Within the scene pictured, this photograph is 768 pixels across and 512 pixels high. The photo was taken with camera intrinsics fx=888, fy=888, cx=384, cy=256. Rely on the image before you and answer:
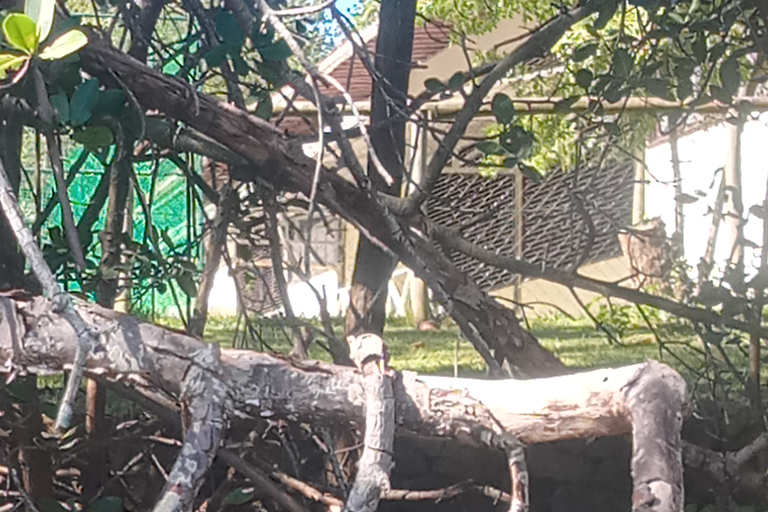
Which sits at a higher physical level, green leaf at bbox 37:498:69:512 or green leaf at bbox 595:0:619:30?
green leaf at bbox 595:0:619:30

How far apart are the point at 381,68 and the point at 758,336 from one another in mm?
866

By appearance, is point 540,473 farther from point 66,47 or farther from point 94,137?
point 66,47

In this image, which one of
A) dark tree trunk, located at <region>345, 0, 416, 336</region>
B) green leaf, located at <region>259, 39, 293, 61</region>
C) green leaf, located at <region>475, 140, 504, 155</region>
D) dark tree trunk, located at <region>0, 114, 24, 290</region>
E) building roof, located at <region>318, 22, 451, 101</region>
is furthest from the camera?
building roof, located at <region>318, 22, 451, 101</region>

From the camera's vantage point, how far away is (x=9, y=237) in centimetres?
137

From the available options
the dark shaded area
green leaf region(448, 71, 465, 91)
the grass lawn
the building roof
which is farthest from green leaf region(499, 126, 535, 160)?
the grass lawn

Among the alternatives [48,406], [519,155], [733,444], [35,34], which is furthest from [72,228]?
[733,444]

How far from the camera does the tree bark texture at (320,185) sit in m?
1.23

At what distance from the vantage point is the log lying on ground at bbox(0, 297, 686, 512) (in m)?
0.93

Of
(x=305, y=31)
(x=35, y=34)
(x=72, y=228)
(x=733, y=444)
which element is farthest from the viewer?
(x=733, y=444)

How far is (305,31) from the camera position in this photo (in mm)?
1703

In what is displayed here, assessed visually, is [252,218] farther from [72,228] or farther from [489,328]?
[72,228]

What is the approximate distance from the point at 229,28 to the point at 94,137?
0.25 m

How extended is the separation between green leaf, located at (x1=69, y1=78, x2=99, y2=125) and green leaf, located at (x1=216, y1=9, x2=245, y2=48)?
216mm

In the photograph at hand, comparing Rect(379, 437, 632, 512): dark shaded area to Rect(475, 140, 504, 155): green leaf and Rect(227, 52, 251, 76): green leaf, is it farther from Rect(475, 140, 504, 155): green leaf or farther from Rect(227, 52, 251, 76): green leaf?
Rect(227, 52, 251, 76): green leaf
